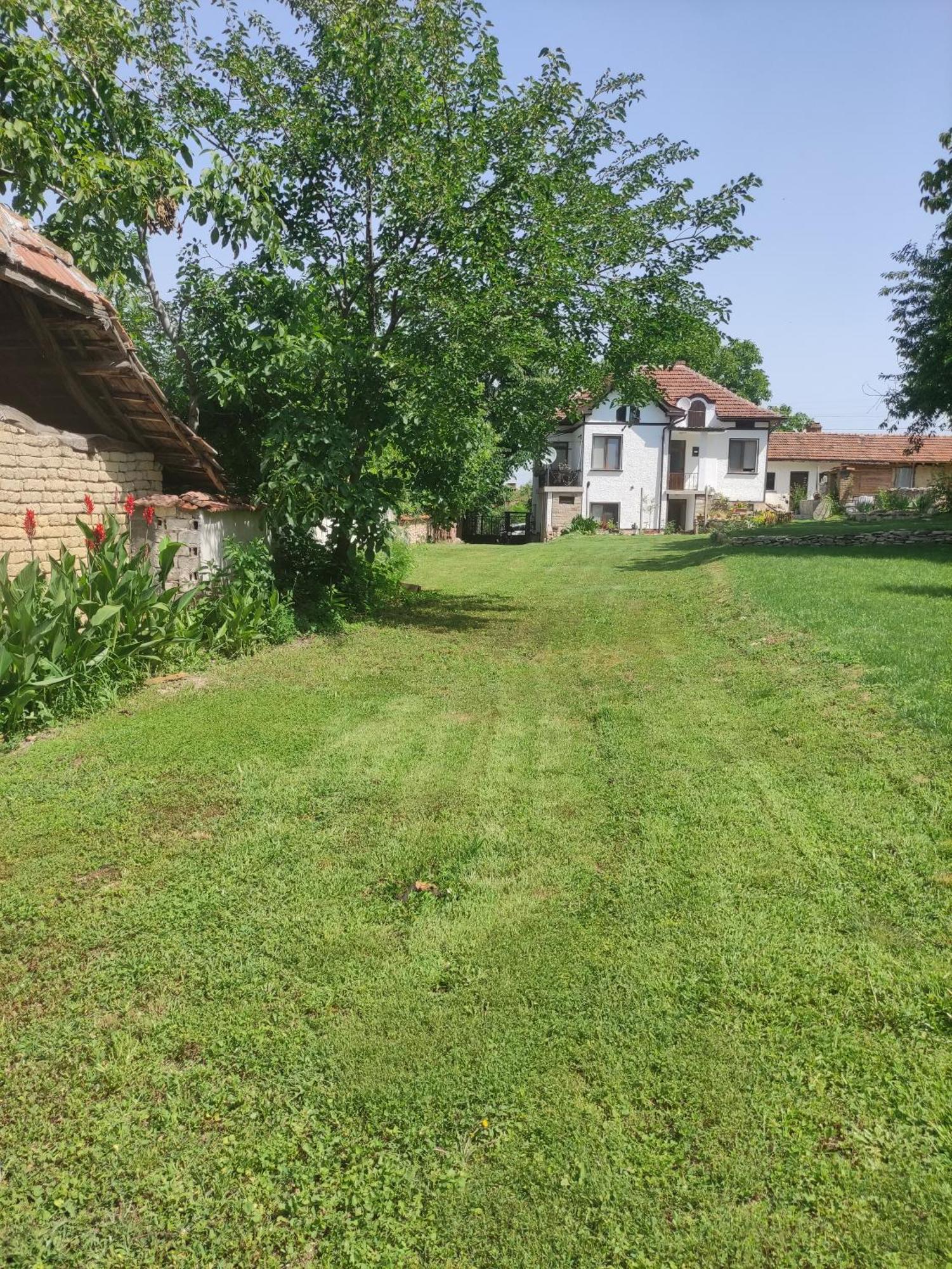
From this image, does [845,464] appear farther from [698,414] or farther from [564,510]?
[564,510]

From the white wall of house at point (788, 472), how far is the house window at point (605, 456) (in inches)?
457

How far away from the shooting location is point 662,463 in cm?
4219

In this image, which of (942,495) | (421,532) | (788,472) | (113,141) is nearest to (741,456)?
(788,472)

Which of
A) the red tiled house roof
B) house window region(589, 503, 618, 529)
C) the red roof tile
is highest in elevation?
the red tiled house roof

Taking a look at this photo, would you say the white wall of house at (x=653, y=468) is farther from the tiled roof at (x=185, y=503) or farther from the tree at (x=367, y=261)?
the tiled roof at (x=185, y=503)

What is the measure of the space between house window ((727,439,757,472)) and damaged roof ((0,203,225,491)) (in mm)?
37233

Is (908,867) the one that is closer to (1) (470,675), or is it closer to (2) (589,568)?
(1) (470,675)

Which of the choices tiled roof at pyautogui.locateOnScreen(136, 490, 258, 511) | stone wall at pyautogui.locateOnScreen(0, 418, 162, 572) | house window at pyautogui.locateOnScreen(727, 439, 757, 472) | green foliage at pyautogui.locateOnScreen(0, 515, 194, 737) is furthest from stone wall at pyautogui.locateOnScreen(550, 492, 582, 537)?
green foliage at pyautogui.locateOnScreen(0, 515, 194, 737)

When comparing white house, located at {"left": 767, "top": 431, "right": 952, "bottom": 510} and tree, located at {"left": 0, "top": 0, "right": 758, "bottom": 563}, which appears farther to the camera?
white house, located at {"left": 767, "top": 431, "right": 952, "bottom": 510}

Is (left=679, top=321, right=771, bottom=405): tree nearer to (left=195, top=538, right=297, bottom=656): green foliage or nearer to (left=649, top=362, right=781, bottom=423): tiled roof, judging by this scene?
(left=649, top=362, right=781, bottom=423): tiled roof

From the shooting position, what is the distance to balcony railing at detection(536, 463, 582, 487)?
1673 inches

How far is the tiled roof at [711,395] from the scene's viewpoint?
140 feet

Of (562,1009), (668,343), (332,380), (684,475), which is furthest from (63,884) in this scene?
(684,475)

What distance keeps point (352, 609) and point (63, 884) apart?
29.6ft
